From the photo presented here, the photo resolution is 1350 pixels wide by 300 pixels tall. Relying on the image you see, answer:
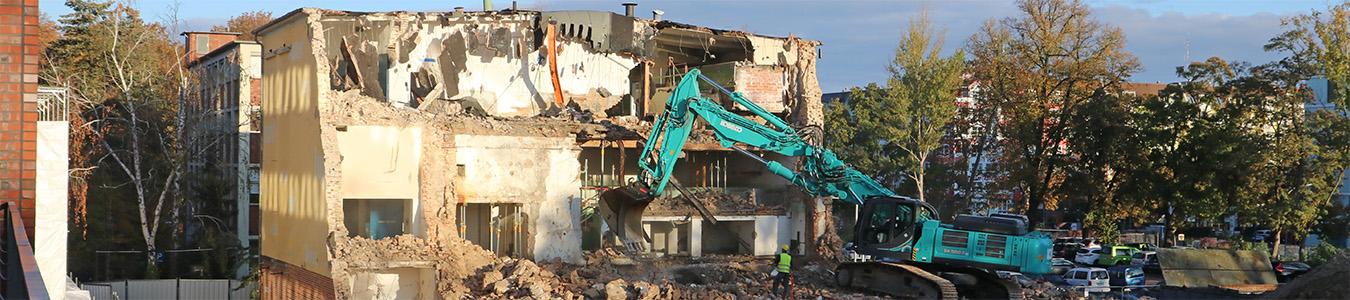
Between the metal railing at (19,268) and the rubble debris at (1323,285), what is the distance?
74.8 ft

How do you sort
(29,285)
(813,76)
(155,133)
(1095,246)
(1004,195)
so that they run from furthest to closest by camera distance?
1. (1004,195)
2. (1095,246)
3. (155,133)
4. (813,76)
5. (29,285)

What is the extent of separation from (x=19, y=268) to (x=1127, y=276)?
2944 cm

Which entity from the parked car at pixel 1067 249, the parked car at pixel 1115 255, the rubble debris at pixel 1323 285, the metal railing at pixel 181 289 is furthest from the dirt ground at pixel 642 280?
the parked car at pixel 1067 249

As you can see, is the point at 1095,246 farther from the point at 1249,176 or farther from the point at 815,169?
the point at 815,169

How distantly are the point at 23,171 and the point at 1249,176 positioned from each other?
35.2 m

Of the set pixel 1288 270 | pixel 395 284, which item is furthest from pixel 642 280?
pixel 1288 270

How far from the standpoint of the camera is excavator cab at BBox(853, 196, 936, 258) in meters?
24.1

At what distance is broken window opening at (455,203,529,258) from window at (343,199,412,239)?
147cm

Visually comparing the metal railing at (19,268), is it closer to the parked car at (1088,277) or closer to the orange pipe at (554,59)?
the orange pipe at (554,59)

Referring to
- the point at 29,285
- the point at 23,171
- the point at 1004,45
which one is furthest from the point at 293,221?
the point at 1004,45

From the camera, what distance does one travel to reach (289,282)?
93.8 ft

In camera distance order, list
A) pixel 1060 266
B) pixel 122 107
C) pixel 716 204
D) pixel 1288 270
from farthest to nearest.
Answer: pixel 122 107 → pixel 1288 270 → pixel 1060 266 → pixel 716 204

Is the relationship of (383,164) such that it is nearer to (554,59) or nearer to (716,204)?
(554,59)

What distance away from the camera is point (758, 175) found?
32.5 metres
